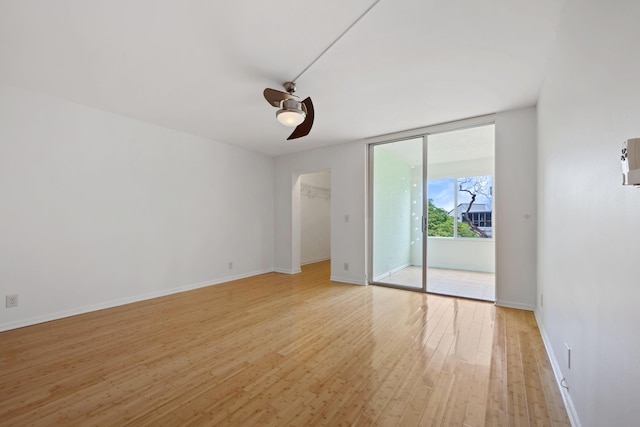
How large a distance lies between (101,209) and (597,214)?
189 inches

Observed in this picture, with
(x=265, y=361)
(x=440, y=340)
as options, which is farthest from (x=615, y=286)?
(x=265, y=361)

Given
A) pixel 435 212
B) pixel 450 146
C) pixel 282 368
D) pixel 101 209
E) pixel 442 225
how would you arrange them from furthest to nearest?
pixel 442 225
pixel 450 146
pixel 435 212
pixel 101 209
pixel 282 368

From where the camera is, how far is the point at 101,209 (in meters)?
3.54

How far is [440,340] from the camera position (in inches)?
101

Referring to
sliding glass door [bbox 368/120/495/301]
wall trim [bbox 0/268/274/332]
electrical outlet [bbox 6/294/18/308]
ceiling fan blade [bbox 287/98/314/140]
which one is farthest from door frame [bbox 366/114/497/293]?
electrical outlet [bbox 6/294/18/308]

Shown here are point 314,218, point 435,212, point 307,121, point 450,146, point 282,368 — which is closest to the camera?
point 282,368

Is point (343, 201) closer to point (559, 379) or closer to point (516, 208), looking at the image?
point (516, 208)

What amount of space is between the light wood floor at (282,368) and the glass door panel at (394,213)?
49.7 inches

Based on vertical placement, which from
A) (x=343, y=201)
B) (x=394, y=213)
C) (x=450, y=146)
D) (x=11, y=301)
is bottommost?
(x=11, y=301)

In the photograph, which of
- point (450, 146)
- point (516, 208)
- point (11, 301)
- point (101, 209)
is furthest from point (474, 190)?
point (11, 301)

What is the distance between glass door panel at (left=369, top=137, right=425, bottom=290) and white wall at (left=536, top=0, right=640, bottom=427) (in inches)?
96.0

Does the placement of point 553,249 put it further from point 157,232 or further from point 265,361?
point 157,232

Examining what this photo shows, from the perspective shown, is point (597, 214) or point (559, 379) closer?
point (597, 214)

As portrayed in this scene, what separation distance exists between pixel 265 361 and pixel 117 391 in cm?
101
